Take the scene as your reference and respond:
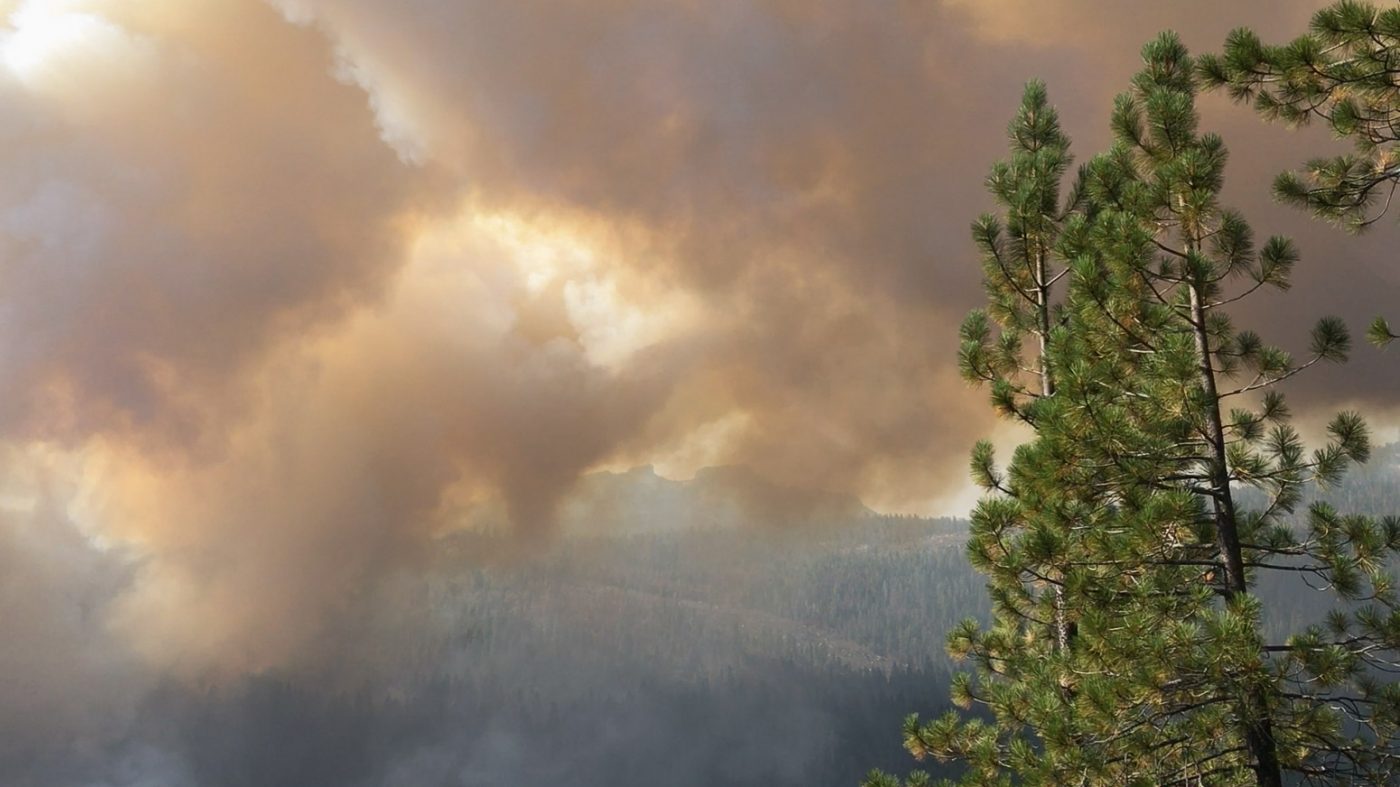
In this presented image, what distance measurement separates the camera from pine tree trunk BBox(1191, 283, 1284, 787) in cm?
1060

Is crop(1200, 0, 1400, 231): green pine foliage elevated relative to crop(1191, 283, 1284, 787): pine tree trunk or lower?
elevated

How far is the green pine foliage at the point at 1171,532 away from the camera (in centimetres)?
1048

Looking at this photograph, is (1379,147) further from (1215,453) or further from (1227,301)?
(1215,453)

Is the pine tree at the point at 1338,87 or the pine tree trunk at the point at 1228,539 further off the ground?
the pine tree at the point at 1338,87

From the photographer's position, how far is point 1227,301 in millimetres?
12039

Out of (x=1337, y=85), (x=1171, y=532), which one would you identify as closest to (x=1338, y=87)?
(x=1337, y=85)

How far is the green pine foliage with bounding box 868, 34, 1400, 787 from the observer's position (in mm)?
10477

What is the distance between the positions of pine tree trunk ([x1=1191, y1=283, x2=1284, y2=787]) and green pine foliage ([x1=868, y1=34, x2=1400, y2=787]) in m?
0.03

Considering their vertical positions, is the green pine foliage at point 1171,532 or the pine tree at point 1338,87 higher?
the pine tree at point 1338,87

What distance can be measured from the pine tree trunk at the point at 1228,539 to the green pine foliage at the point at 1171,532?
0.10 feet

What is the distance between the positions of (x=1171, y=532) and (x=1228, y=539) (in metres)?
1.45

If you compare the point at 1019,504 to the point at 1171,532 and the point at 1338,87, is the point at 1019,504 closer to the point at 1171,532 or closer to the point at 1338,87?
the point at 1171,532

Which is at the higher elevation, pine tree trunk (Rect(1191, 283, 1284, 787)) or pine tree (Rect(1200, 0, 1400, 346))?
pine tree (Rect(1200, 0, 1400, 346))

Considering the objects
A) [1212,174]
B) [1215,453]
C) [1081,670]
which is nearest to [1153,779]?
[1081,670]
